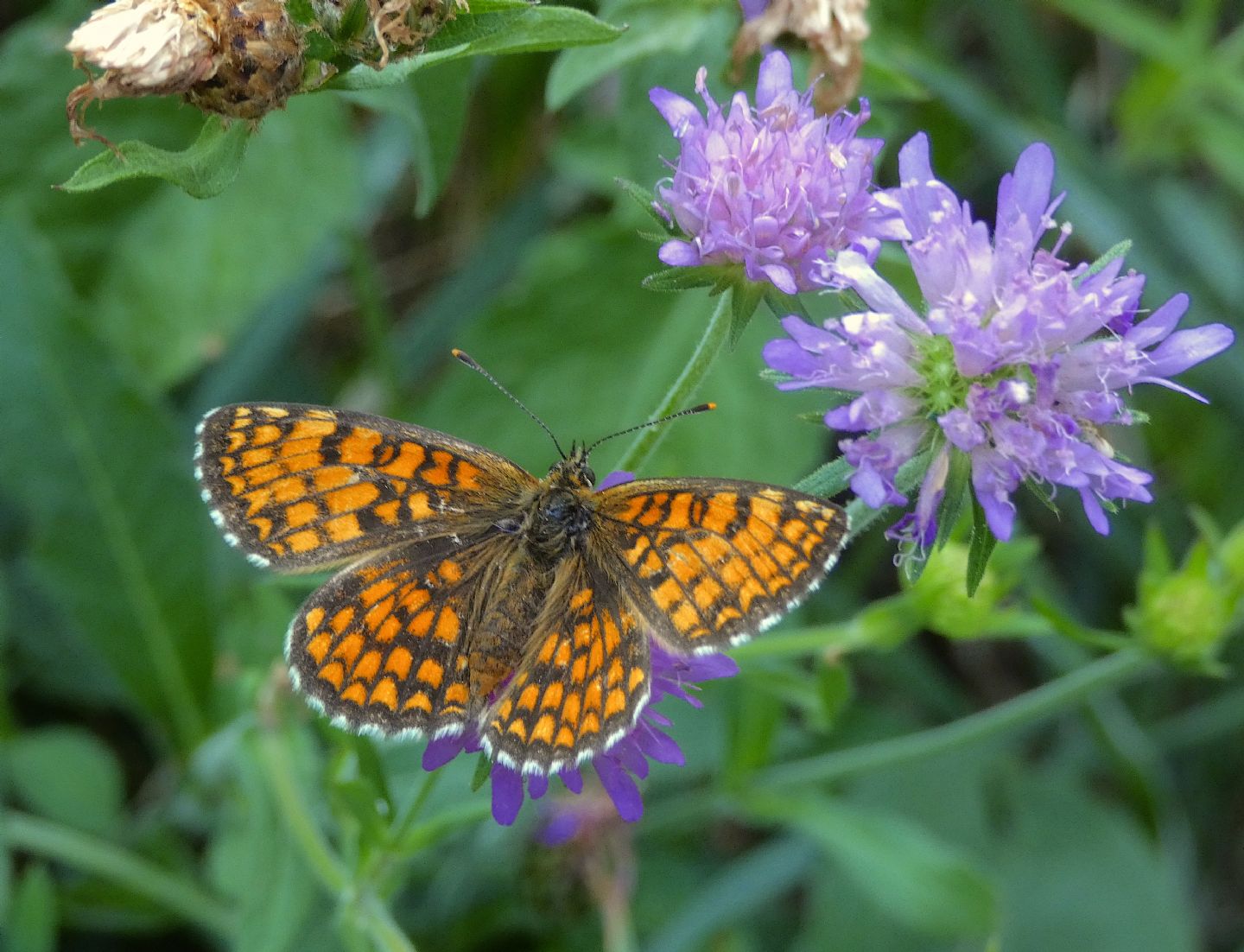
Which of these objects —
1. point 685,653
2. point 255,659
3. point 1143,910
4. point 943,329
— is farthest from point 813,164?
point 1143,910

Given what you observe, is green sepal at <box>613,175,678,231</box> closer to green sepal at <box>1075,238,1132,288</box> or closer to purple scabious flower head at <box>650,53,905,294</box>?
purple scabious flower head at <box>650,53,905,294</box>

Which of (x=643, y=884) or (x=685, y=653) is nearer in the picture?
(x=685, y=653)

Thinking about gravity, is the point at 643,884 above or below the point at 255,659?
below

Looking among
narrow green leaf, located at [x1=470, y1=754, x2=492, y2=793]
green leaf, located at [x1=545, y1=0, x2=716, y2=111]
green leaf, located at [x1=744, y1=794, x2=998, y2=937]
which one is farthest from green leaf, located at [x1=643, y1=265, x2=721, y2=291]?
green leaf, located at [x1=744, y1=794, x2=998, y2=937]

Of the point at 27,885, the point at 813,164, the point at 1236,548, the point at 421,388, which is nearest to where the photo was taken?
the point at 813,164

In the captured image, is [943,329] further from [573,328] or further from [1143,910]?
[1143,910]

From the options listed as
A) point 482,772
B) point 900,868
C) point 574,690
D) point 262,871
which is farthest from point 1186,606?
point 262,871

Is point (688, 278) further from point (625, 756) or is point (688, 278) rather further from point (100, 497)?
point (100, 497)
